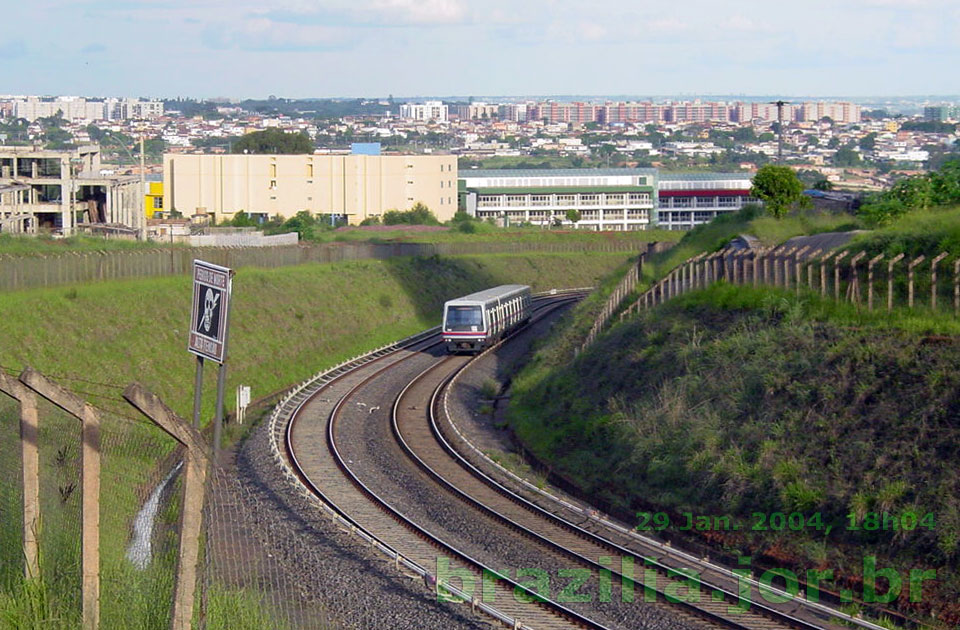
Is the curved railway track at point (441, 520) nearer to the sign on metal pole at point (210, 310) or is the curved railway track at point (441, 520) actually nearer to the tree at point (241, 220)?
the sign on metal pole at point (210, 310)

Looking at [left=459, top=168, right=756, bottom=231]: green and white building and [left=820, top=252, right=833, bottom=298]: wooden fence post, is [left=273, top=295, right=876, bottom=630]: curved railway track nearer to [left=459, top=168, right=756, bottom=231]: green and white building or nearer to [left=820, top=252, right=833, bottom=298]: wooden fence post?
[left=820, top=252, right=833, bottom=298]: wooden fence post

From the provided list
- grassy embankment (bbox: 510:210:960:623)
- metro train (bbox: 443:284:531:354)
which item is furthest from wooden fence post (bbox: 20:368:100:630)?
metro train (bbox: 443:284:531:354)

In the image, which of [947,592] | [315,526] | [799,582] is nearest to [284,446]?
[315,526]

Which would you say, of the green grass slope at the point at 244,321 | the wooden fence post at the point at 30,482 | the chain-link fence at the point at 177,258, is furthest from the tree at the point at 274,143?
the wooden fence post at the point at 30,482

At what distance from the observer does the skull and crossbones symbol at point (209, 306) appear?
1074cm

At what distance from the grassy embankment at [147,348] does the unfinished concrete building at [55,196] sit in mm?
16077

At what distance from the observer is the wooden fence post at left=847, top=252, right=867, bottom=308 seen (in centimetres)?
2114

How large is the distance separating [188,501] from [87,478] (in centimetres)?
105

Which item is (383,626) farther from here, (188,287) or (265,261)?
(265,261)

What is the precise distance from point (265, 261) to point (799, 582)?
38.0 metres

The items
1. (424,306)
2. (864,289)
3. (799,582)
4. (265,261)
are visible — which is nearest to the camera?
(799,582)

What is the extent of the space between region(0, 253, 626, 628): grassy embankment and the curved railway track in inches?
130

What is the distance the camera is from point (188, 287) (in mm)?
40594

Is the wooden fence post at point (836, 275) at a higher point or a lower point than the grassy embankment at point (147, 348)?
higher
